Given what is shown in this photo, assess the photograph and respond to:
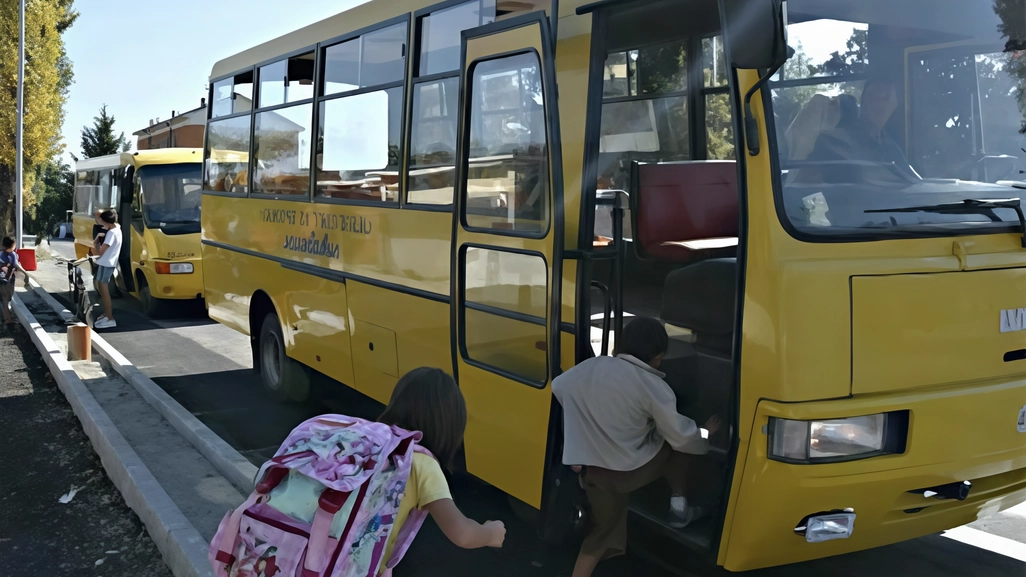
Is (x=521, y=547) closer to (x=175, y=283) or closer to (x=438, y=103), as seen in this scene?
(x=438, y=103)

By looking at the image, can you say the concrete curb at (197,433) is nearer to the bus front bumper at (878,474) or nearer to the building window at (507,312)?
the building window at (507,312)

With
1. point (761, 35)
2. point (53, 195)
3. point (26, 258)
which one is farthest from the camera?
point (53, 195)

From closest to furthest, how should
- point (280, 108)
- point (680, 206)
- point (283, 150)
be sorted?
1. point (680, 206)
2. point (283, 150)
3. point (280, 108)

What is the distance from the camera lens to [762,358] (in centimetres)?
343

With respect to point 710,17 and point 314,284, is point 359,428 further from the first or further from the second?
point 314,284

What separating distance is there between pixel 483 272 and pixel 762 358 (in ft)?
6.26

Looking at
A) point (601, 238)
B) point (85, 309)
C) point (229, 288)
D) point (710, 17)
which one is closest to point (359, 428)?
point (601, 238)

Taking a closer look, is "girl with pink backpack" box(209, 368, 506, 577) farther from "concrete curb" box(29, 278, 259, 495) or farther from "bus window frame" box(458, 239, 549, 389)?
"concrete curb" box(29, 278, 259, 495)

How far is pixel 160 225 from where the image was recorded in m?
15.3

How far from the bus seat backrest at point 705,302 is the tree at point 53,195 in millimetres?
52927

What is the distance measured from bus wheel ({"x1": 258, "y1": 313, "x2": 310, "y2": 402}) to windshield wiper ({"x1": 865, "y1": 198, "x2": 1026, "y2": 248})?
596 centimetres

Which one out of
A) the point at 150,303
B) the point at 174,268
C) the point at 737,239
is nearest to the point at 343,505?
the point at 737,239

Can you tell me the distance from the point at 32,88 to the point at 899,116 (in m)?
30.9

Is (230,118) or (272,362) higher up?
(230,118)
